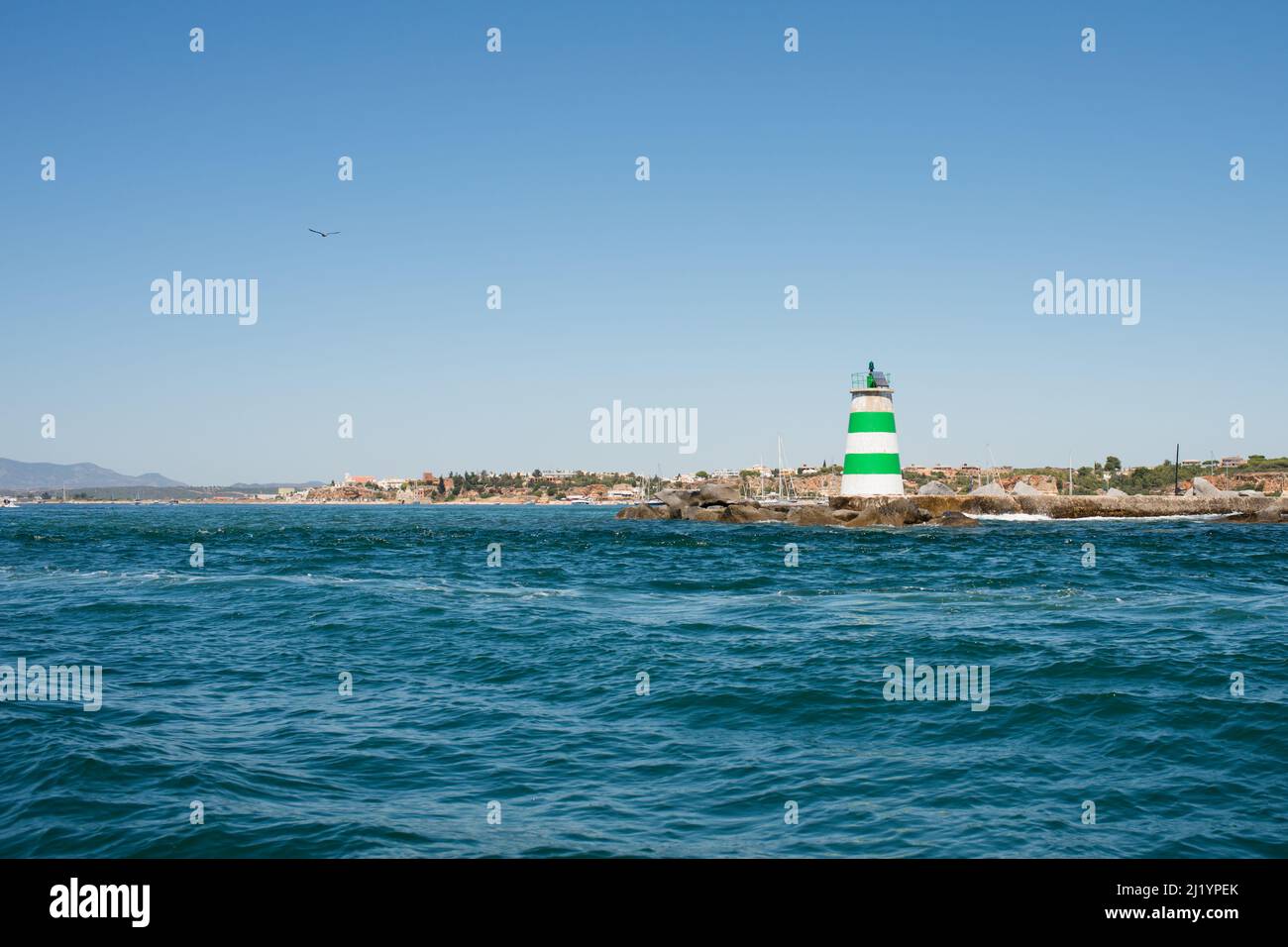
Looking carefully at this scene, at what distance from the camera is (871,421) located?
226ft

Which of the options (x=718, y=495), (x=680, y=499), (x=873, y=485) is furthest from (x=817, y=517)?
(x=680, y=499)

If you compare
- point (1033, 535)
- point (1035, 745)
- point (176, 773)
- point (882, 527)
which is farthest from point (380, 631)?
point (882, 527)

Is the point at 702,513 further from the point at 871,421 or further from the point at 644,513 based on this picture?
the point at 871,421

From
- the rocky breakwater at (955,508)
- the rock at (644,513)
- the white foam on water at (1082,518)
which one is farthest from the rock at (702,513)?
the white foam on water at (1082,518)

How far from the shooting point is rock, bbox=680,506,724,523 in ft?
287

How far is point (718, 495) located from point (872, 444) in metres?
20.9

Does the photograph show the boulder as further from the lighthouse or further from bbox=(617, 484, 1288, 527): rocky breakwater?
the lighthouse

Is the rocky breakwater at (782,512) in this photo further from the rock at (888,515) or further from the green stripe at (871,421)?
the green stripe at (871,421)

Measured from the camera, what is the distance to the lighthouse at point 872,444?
68750 mm

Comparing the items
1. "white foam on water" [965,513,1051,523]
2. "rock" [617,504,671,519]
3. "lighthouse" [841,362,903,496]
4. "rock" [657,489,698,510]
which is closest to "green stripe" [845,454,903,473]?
"lighthouse" [841,362,903,496]
